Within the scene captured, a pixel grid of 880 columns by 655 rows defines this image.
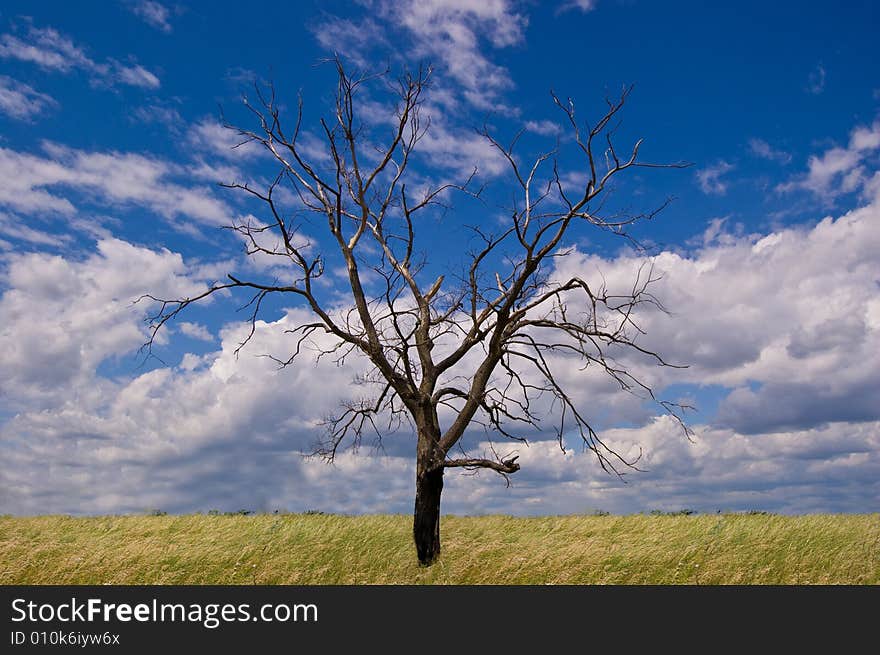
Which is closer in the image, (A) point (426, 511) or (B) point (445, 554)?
(A) point (426, 511)

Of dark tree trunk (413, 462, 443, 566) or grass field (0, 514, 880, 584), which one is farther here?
dark tree trunk (413, 462, 443, 566)

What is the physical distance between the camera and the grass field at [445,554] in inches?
531

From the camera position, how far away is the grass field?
44.3ft

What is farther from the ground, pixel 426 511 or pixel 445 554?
pixel 426 511

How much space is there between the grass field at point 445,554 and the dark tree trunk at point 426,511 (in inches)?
14.2

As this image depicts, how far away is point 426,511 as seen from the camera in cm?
1388

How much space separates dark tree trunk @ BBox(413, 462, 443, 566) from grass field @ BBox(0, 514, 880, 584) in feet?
1.18

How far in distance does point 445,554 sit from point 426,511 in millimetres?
1166
